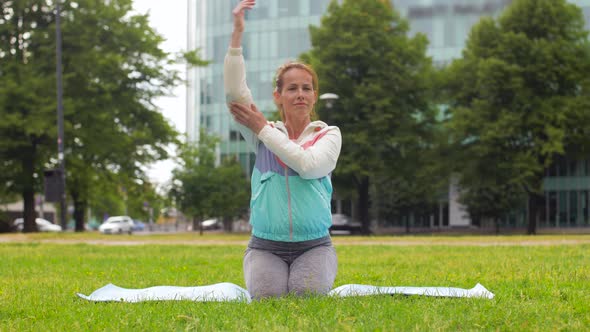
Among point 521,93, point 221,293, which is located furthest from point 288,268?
point 521,93

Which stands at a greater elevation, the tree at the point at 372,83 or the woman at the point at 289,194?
the tree at the point at 372,83

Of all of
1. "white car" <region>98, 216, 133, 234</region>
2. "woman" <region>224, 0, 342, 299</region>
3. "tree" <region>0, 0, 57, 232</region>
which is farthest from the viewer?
"white car" <region>98, 216, 133, 234</region>

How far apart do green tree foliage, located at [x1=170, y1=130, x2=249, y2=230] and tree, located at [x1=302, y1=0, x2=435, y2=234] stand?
21.9ft

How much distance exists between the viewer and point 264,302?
5.25 metres

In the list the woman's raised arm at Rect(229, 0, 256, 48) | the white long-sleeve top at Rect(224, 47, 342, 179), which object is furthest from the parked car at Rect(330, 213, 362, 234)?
the woman's raised arm at Rect(229, 0, 256, 48)

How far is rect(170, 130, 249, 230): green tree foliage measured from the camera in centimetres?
3819

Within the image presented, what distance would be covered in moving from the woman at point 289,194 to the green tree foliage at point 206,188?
31707mm

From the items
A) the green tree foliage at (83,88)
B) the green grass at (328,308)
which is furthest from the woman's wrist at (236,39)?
the green tree foliage at (83,88)

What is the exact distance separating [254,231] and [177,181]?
3339cm

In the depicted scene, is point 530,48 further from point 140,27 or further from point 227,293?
point 227,293

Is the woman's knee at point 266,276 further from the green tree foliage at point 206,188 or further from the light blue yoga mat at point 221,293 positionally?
the green tree foliage at point 206,188

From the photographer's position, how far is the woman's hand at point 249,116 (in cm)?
517

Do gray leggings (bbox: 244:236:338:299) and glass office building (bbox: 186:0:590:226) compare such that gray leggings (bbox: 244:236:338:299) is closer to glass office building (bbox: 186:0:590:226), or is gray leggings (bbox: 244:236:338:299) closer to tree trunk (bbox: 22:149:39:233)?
tree trunk (bbox: 22:149:39:233)

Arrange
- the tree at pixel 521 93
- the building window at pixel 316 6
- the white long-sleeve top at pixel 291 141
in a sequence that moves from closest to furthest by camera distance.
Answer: the white long-sleeve top at pixel 291 141, the tree at pixel 521 93, the building window at pixel 316 6
